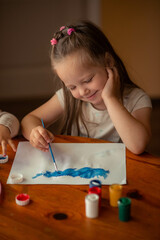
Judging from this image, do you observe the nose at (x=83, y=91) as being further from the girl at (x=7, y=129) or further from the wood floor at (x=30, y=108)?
the wood floor at (x=30, y=108)

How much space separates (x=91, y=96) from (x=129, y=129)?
0.24 metres

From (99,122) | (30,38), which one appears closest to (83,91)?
(99,122)

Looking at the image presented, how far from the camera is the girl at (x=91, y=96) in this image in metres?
1.26

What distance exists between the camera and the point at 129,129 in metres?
1.25

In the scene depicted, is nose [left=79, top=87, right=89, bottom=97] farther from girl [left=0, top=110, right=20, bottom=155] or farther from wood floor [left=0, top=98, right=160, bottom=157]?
wood floor [left=0, top=98, right=160, bottom=157]

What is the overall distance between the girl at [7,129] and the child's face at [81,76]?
0.27 m

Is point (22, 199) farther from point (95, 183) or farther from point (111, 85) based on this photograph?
point (111, 85)

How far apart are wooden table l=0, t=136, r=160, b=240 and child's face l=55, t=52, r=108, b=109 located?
42 centimetres

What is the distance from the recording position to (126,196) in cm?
94

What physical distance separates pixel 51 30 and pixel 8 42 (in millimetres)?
449

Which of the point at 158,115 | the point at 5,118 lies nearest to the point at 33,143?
the point at 5,118

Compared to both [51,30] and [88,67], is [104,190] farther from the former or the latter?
[51,30]

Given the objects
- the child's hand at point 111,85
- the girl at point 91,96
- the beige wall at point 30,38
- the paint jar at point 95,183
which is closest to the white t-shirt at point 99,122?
the girl at point 91,96

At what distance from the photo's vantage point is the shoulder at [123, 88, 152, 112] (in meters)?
1.46
